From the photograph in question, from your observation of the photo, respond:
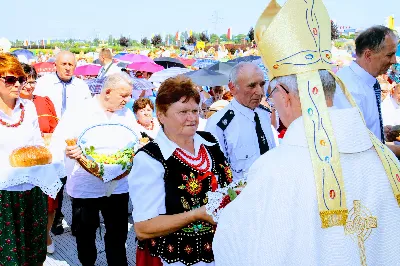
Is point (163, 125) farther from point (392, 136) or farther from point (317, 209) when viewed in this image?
point (392, 136)

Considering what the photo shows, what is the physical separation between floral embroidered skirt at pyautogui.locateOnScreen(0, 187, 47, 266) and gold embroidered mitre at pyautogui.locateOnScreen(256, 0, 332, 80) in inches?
105

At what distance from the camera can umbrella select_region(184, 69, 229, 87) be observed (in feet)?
26.0

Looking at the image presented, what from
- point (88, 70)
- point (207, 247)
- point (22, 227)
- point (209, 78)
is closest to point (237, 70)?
point (207, 247)

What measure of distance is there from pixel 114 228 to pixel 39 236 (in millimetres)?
669

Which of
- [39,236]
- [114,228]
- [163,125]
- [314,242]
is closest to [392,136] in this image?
[163,125]

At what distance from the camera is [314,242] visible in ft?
4.97

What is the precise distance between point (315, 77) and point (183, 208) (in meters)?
1.13

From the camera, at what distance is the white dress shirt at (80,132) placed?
3.92m

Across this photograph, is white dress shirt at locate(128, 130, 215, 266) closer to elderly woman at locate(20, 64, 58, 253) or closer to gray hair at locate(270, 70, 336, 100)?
gray hair at locate(270, 70, 336, 100)

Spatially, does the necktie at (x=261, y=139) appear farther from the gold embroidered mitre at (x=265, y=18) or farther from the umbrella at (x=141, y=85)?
the umbrella at (x=141, y=85)

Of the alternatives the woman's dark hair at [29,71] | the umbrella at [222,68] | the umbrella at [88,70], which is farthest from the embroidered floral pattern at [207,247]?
the umbrella at [88,70]

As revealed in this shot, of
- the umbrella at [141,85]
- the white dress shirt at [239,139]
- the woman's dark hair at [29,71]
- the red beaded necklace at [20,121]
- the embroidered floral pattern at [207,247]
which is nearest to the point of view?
the embroidered floral pattern at [207,247]

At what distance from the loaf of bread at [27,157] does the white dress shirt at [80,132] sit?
0.37 meters

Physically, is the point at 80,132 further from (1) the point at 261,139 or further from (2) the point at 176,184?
(2) the point at 176,184
